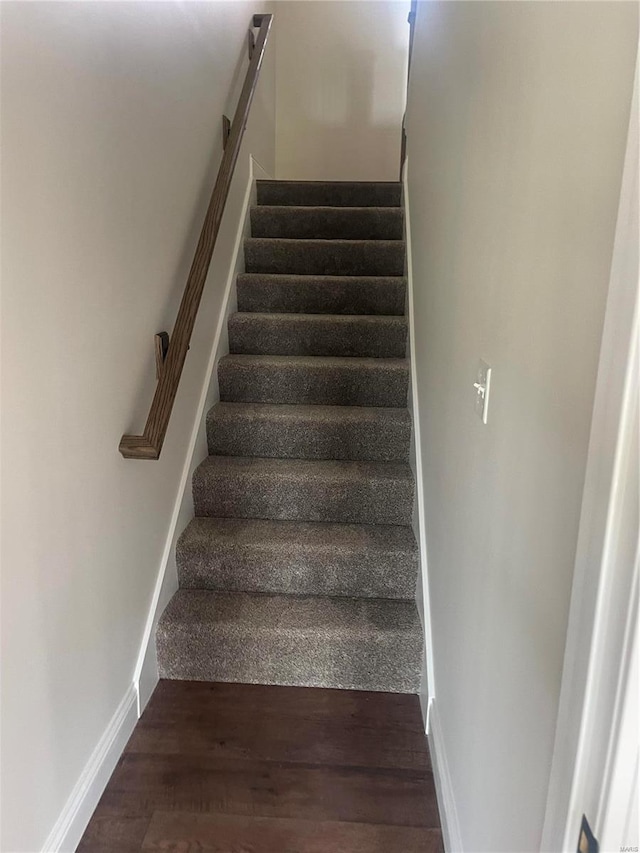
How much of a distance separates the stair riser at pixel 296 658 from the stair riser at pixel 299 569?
0.21 m

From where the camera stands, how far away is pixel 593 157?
0.62 metres

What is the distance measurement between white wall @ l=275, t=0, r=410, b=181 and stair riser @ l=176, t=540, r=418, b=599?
3292 mm

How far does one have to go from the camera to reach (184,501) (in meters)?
2.10

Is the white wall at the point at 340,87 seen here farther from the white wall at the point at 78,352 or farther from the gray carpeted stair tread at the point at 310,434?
the gray carpeted stair tread at the point at 310,434

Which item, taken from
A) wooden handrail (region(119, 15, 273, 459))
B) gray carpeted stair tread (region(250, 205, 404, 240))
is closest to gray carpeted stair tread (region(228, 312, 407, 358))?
wooden handrail (region(119, 15, 273, 459))

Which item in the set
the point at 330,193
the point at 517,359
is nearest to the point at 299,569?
the point at 517,359

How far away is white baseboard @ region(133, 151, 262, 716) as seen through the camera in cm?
177

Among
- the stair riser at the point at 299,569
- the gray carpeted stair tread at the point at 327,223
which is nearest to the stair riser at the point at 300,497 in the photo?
the stair riser at the point at 299,569

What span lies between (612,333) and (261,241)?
278 cm

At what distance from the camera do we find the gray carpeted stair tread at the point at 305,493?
7.05ft

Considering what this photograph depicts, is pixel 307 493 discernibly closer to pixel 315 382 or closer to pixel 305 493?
pixel 305 493

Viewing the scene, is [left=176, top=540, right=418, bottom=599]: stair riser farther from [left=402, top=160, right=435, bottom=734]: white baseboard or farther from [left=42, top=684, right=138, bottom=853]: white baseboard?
[left=42, top=684, right=138, bottom=853]: white baseboard

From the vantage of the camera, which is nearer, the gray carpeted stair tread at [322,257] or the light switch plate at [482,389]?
the light switch plate at [482,389]

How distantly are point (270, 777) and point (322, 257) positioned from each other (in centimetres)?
239
